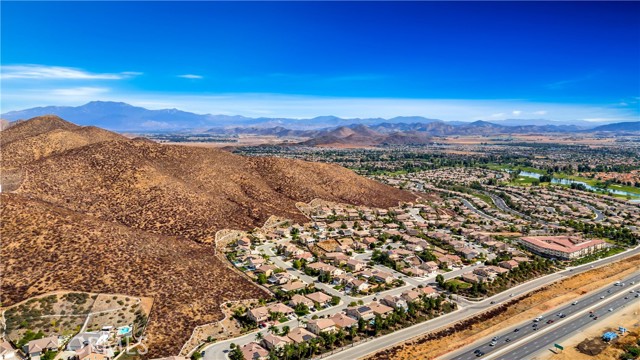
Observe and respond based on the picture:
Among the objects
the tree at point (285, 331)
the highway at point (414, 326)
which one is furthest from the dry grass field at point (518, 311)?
the tree at point (285, 331)

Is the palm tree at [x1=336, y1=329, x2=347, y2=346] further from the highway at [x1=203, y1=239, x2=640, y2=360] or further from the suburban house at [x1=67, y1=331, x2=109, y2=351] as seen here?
the suburban house at [x1=67, y1=331, x2=109, y2=351]

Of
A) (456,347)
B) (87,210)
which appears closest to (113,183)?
(87,210)

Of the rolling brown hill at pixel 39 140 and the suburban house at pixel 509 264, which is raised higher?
the rolling brown hill at pixel 39 140

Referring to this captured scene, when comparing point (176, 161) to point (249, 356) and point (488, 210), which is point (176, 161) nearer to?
point (249, 356)

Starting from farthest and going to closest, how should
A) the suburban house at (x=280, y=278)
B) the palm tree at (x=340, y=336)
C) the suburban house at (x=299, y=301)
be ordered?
the suburban house at (x=280, y=278), the suburban house at (x=299, y=301), the palm tree at (x=340, y=336)

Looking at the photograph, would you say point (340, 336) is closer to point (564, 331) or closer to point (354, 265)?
point (354, 265)

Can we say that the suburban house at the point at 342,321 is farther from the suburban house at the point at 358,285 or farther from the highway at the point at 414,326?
the suburban house at the point at 358,285
